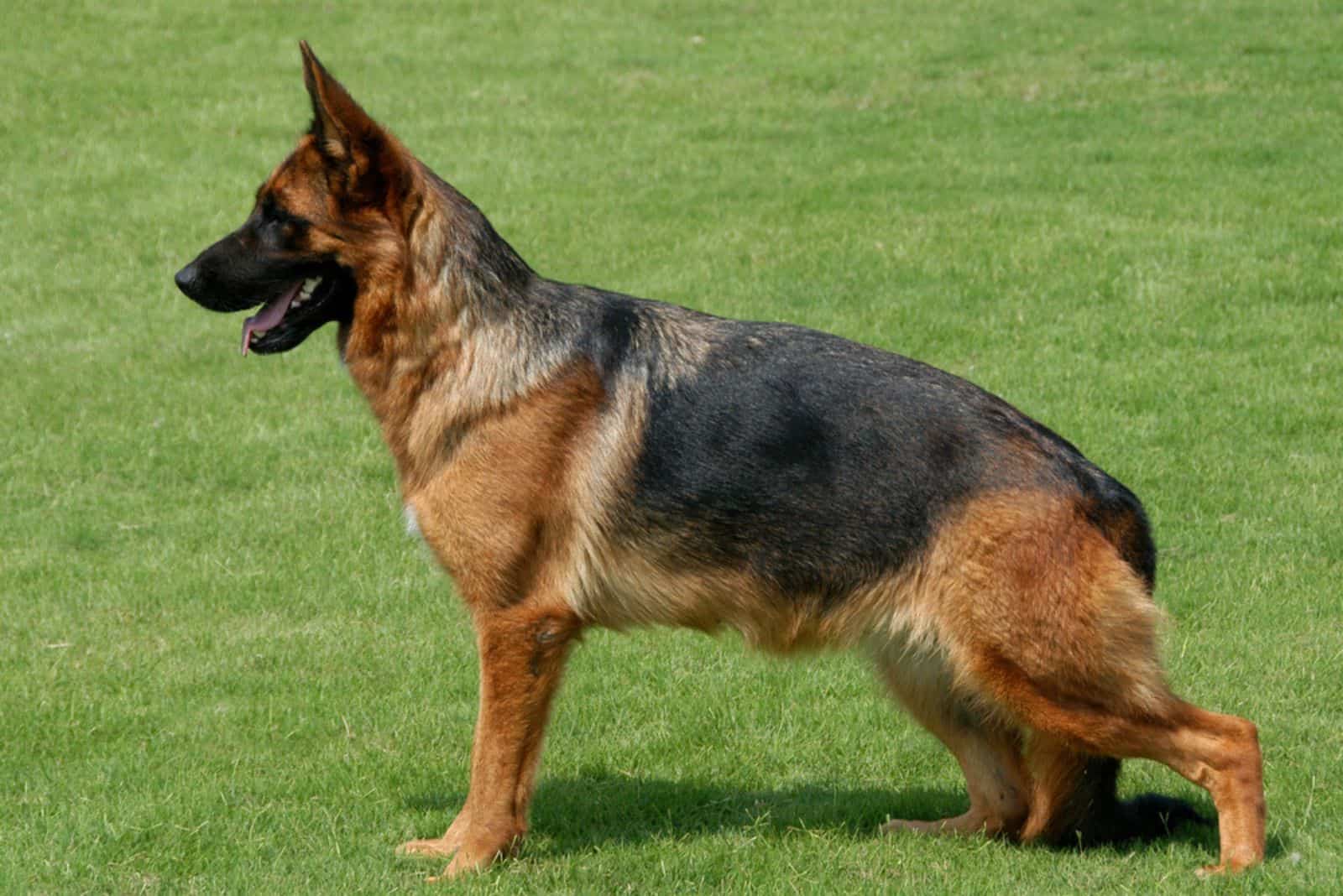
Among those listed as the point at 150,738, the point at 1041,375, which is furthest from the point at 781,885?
the point at 1041,375

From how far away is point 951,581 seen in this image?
4.98 m

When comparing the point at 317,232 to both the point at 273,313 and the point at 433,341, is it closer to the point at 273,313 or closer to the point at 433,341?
the point at 273,313

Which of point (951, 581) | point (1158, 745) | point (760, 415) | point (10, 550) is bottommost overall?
point (10, 550)

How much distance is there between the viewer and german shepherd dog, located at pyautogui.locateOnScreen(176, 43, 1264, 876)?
4.98 meters

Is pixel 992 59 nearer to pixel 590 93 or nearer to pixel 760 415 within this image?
pixel 590 93

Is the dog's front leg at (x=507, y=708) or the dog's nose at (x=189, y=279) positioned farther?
the dog's nose at (x=189, y=279)

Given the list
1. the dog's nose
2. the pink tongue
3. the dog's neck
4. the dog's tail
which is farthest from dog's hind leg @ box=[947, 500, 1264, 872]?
the dog's nose

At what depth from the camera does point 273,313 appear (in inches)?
212

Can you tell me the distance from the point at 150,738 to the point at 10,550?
2747 millimetres

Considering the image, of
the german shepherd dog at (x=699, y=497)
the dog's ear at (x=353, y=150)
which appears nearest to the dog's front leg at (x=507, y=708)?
the german shepherd dog at (x=699, y=497)

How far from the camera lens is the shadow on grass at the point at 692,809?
5.59 m

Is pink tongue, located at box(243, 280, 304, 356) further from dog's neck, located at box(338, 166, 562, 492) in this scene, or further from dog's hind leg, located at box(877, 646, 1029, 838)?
dog's hind leg, located at box(877, 646, 1029, 838)

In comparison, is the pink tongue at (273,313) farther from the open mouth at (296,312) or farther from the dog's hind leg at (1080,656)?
the dog's hind leg at (1080,656)

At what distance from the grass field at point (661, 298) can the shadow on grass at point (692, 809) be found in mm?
22
